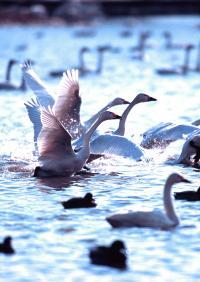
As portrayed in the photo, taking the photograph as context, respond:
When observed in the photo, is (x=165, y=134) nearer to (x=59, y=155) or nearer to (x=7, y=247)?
(x=59, y=155)

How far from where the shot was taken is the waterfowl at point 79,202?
40.5ft

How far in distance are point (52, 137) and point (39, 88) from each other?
3.78 m

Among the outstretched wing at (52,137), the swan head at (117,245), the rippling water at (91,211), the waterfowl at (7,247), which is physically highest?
the outstretched wing at (52,137)

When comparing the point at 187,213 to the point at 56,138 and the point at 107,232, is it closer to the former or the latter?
the point at 107,232

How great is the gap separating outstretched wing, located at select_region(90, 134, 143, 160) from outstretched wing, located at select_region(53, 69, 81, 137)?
1089 millimetres

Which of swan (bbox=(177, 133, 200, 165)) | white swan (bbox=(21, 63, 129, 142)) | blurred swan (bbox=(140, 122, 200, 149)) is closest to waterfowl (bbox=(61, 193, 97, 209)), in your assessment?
swan (bbox=(177, 133, 200, 165))

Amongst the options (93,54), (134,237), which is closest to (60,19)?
(93,54)

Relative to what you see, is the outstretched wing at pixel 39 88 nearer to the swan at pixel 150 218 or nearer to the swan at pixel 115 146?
the swan at pixel 115 146

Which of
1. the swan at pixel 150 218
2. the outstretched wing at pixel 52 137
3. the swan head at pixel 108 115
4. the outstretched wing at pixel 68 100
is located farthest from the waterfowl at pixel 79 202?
the outstretched wing at pixel 68 100

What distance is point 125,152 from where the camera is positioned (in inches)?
591

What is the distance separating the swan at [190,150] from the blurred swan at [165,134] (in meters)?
0.63

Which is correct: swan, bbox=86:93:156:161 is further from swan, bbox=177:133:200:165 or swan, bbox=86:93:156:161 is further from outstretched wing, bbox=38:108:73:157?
swan, bbox=177:133:200:165

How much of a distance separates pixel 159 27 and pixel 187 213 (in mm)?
68976

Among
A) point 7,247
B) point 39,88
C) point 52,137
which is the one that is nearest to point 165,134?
point 39,88
